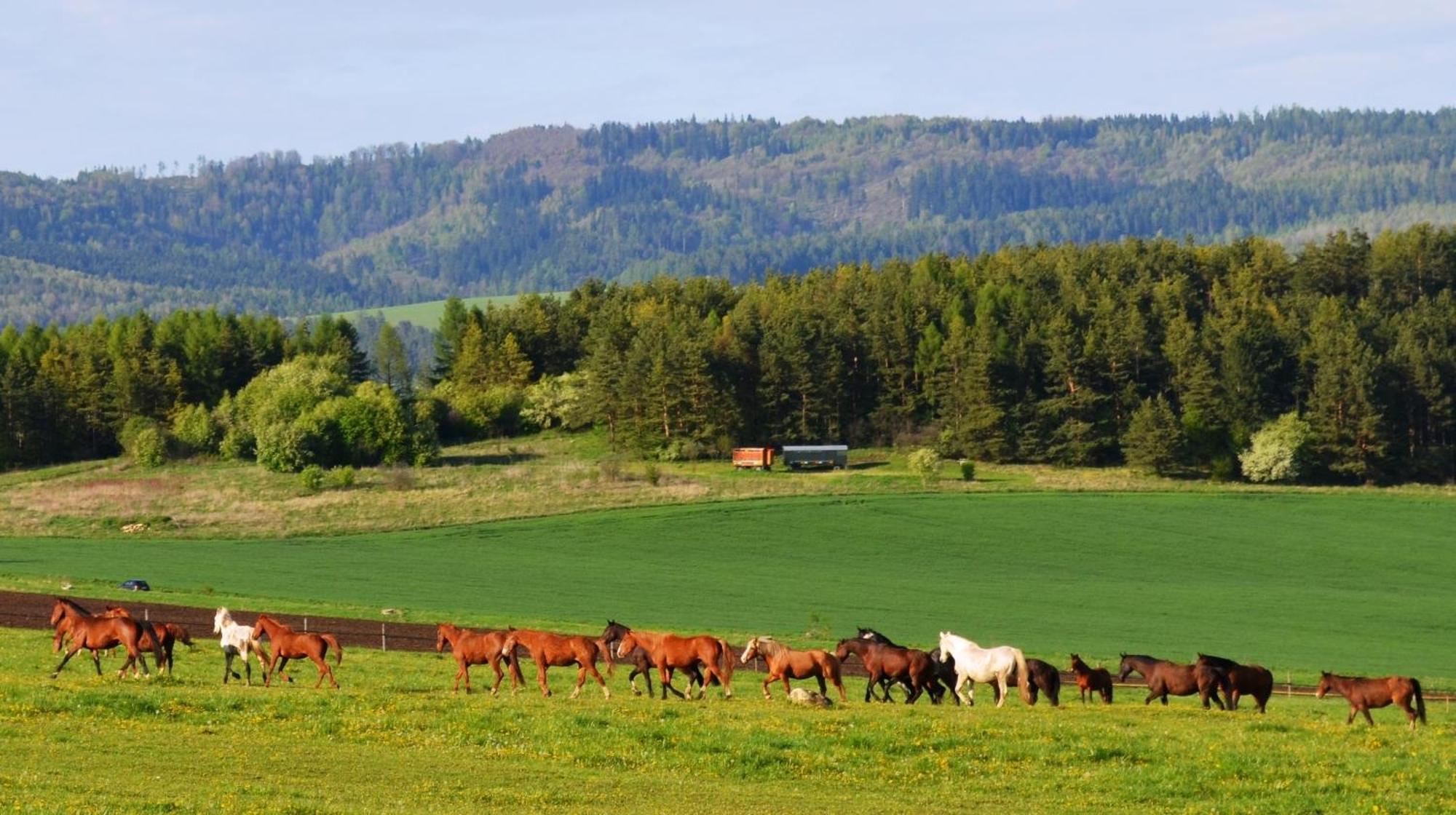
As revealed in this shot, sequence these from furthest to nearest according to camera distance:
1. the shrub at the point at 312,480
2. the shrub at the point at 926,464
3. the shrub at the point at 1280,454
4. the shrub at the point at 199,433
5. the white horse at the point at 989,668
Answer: the shrub at the point at 199,433, the shrub at the point at 1280,454, the shrub at the point at 926,464, the shrub at the point at 312,480, the white horse at the point at 989,668

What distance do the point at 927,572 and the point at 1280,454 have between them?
136 ft

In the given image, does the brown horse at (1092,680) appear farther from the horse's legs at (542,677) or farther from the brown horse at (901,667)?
the horse's legs at (542,677)

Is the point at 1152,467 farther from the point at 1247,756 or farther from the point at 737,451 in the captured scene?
the point at 1247,756

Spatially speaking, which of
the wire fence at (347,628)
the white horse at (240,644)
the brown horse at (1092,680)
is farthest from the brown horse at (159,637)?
the brown horse at (1092,680)

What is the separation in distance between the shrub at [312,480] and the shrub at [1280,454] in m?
60.1

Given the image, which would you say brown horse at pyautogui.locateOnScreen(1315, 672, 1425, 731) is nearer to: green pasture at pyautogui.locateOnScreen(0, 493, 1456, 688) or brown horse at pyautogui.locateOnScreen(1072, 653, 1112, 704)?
brown horse at pyautogui.locateOnScreen(1072, 653, 1112, 704)

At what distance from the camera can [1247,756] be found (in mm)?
26547

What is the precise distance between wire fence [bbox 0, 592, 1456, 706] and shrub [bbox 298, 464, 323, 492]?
46.7m

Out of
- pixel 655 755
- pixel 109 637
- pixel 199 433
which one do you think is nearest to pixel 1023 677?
pixel 655 755

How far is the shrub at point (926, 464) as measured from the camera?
108m

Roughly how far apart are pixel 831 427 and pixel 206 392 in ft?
175

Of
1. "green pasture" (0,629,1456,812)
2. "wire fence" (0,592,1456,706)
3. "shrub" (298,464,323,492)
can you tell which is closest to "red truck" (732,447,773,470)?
"shrub" (298,464,323,492)

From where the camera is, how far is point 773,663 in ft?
107

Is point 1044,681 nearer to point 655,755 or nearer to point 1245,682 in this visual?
point 1245,682
